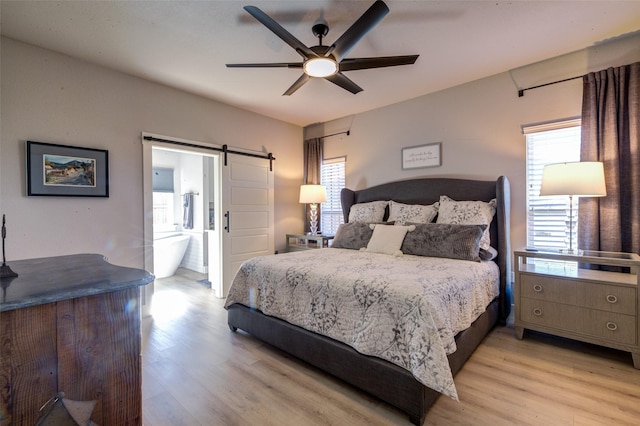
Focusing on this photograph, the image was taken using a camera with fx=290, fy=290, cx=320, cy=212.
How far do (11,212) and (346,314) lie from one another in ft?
9.87

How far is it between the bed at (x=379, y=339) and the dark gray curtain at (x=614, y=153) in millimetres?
698

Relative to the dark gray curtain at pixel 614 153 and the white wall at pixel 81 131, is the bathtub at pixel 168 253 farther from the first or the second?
the dark gray curtain at pixel 614 153

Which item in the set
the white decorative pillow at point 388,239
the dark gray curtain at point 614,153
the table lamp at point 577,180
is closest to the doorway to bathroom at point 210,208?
the white decorative pillow at point 388,239

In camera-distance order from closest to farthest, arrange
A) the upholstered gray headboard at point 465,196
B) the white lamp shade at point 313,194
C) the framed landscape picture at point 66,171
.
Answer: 1. the framed landscape picture at point 66,171
2. the upholstered gray headboard at point 465,196
3. the white lamp shade at point 313,194

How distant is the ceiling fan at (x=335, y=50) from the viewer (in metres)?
1.78

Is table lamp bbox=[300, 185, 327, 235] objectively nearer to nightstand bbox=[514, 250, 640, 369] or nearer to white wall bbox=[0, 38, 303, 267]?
white wall bbox=[0, 38, 303, 267]

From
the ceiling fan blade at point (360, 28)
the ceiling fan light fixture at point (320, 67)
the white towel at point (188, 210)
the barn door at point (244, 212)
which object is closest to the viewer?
the ceiling fan blade at point (360, 28)

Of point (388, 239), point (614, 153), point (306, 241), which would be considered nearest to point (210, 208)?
point (306, 241)

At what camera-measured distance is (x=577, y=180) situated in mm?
2404

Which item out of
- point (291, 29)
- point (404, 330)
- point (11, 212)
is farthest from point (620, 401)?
point (11, 212)

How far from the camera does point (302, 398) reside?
1.89m

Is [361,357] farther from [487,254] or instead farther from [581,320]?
[581,320]

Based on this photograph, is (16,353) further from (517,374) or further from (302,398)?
A: (517,374)

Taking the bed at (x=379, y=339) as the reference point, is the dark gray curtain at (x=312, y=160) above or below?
above
